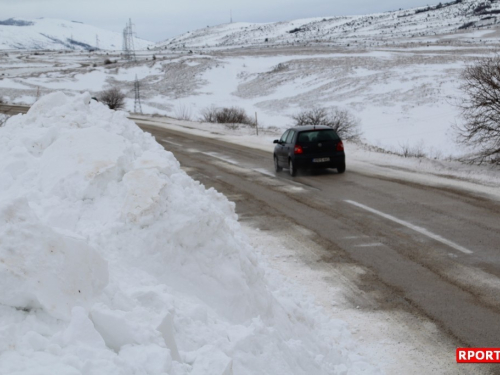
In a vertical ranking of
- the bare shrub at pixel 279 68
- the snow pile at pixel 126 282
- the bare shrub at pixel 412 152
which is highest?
the bare shrub at pixel 279 68

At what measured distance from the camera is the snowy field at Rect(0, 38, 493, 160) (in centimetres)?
3868

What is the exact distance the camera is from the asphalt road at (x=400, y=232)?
6500 mm

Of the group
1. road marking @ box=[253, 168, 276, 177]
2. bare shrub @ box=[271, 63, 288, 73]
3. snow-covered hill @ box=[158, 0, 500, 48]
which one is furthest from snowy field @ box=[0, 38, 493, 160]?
snow-covered hill @ box=[158, 0, 500, 48]

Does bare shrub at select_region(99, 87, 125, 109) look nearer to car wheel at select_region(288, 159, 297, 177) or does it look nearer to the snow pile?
car wheel at select_region(288, 159, 297, 177)

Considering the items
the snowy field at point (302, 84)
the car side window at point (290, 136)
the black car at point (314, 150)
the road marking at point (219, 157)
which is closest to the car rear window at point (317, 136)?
the black car at point (314, 150)

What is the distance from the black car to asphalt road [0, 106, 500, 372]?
0.37m

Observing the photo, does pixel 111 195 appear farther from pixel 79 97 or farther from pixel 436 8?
pixel 436 8

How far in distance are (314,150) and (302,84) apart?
4498 centimetres

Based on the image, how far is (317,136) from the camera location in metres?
17.2

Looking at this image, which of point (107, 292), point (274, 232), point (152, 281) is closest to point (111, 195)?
point (152, 281)

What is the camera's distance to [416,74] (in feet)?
184

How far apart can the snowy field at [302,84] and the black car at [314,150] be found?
32.5 feet

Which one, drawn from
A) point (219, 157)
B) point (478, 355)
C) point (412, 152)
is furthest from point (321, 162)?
point (478, 355)

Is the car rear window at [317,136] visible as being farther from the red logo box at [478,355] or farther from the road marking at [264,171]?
the red logo box at [478,355]
